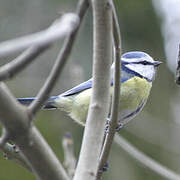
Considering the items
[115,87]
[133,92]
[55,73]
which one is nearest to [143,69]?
[133,92]

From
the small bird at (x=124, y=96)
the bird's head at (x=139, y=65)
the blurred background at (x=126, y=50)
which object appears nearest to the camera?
the small bird at (x=124, y=96)

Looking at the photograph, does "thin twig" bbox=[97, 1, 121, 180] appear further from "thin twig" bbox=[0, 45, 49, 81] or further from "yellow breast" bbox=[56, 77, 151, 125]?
"yellow breast" bbox=[56, 77, 151, 125]

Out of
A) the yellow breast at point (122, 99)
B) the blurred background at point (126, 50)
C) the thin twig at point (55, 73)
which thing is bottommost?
the blurred background at point (126, 50)

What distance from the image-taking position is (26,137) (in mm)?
586

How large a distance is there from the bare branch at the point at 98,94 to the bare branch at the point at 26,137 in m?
0.09

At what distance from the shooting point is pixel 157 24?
4.16 meters

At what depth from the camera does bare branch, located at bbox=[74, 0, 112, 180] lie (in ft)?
2.31

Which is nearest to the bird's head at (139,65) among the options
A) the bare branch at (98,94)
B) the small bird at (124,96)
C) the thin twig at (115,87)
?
the small bird at (124,96)

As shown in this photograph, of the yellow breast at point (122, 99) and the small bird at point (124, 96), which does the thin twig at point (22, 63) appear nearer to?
the small bird at point (124, 96)

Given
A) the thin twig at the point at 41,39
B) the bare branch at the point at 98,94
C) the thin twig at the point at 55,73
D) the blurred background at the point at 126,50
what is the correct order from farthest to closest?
the blurred background at the point at 126,50 → the bare branch at the point at 98,94 → the thin twig at the point at 55,73 → the thin twig at the point at 41,39

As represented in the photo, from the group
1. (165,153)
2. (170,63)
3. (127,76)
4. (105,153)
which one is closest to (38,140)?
(105,153)

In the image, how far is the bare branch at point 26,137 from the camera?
565 millimetres

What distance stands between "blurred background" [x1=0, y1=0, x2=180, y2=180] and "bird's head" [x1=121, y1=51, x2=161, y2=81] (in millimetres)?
1117

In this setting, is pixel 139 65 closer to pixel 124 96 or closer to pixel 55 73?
pixel 124 96
